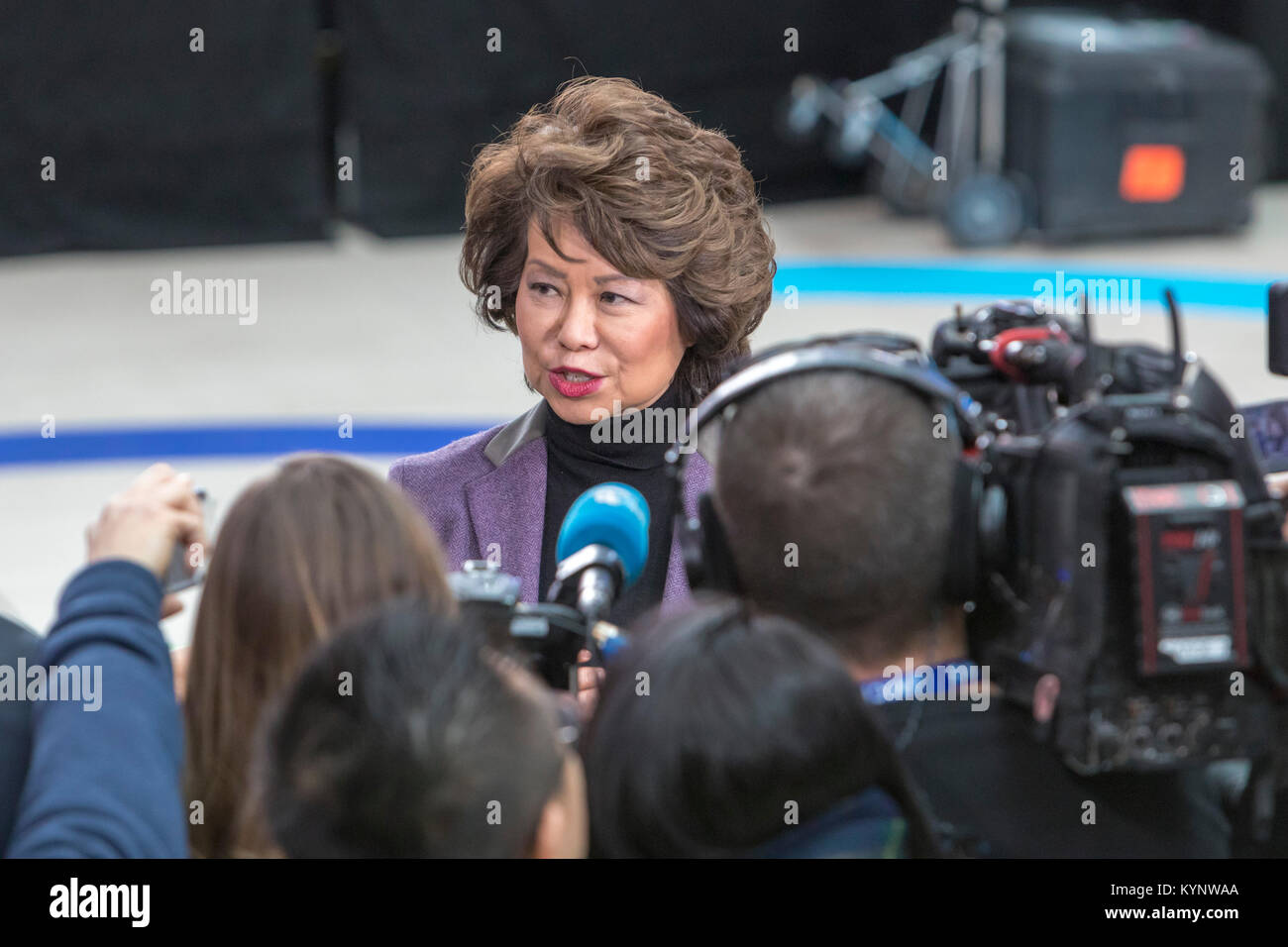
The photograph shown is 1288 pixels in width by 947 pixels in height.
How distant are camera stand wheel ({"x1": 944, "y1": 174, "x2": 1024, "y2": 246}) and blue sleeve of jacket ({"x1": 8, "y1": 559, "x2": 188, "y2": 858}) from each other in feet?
22.0

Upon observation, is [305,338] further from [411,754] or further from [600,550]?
[411,754]

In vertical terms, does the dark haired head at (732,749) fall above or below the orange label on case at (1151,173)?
below

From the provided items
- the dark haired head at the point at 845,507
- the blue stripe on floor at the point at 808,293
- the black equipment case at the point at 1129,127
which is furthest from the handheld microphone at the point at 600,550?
the black equipment case at the point at 1129,127

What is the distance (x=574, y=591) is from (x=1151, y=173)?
22.1 ft

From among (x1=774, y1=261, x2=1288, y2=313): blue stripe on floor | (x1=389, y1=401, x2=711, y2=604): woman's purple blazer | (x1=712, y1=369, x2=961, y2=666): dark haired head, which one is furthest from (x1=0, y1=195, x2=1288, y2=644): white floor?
(x1=712, y1=369, x2=961, y2=666): dark haired head

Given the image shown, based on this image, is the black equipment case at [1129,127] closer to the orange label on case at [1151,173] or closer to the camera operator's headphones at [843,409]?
the orange label on case at [1151,173]

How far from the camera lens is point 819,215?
28.2 feet

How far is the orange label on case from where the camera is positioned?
290 inches

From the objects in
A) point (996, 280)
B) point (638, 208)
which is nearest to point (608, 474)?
point (638, 208)

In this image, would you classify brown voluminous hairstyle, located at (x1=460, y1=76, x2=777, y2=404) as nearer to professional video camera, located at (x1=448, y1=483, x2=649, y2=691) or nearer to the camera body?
professional video camera, located at (x1=448, y1=483, x2=649, y2=691)

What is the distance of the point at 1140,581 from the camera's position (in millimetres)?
1053

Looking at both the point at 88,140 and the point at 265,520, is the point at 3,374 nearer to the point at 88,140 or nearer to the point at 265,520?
the point at 88,140

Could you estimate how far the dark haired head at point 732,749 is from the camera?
937mm

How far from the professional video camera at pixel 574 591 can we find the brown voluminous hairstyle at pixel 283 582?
2.8 inches
